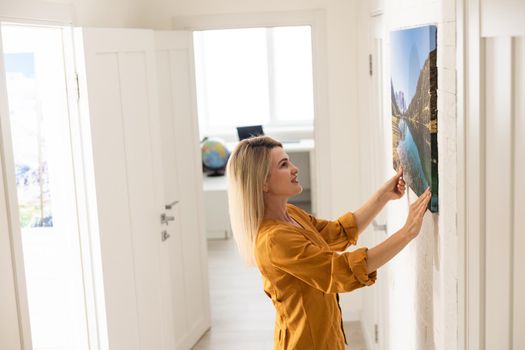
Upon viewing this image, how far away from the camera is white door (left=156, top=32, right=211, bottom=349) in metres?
4.40

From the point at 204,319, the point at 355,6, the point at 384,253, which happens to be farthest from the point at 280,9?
the point at 384,253

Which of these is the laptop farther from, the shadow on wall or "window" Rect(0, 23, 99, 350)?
the shadow on wall

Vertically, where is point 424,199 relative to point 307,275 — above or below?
above

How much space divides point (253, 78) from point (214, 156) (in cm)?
180

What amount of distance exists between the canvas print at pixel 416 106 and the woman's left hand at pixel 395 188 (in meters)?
0.06

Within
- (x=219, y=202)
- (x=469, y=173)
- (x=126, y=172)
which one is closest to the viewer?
(x=469, y=173)

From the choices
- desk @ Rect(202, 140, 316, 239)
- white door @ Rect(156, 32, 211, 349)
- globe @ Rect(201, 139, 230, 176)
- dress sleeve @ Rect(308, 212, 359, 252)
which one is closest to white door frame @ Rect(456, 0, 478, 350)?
dress sleeve @ Rect(308, 212, 359, 252)

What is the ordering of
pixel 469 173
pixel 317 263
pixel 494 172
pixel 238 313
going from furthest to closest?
1. pixel 238 313
2. pixel 317 263
3. pixel 469 173
4. pixel 494 172

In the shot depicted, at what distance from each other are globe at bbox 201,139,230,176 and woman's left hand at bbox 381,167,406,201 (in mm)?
5569

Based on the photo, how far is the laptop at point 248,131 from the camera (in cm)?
866

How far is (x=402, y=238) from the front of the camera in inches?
88.2

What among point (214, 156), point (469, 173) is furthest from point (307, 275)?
point (214, 156)

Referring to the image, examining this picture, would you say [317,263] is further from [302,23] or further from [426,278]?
[302,23]

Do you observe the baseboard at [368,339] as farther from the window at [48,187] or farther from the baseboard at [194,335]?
the window at [48,187]
